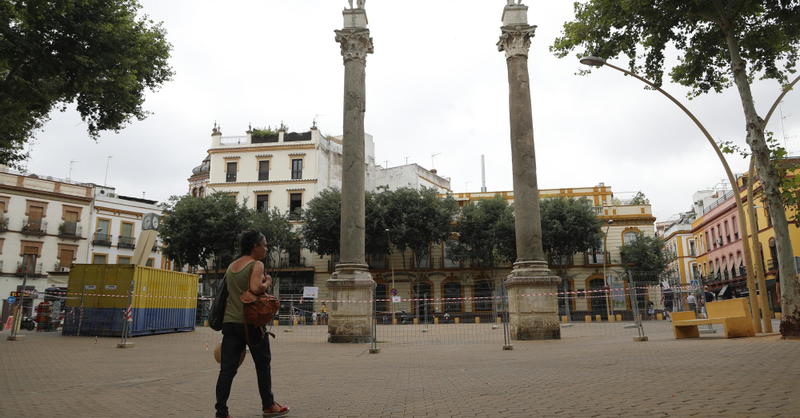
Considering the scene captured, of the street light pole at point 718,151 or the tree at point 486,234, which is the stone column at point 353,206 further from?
the tree at point 486,234

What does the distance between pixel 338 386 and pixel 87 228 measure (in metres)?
44.1

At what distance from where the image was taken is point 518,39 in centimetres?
1605

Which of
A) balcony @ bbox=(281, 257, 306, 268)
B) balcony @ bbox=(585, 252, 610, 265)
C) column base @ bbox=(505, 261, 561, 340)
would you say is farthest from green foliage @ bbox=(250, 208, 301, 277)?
column base @ bbox=(505, 261, 561, 340)

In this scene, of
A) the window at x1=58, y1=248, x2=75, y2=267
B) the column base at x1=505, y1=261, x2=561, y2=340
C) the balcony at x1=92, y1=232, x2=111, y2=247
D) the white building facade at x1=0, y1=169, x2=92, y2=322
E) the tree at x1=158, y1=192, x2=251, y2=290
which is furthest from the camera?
the balcony at x1=92, y1=232, x2=111, y2=247

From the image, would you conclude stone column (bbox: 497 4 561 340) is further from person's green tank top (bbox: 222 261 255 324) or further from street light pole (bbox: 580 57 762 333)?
person's green tank top (bbox: 222 261 255 324)

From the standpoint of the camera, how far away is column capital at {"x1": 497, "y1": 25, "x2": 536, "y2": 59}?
16.0 metres

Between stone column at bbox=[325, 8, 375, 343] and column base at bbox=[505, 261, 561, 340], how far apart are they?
13.3 ft

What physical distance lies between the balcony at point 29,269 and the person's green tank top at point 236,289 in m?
43.2

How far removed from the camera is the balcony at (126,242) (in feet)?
147

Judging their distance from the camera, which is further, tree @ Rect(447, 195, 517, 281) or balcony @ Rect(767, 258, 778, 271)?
tree @ Rect(447, 195, 517, 281)

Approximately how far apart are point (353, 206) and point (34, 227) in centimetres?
3633

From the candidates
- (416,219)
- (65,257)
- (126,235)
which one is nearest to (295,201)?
(416,219)

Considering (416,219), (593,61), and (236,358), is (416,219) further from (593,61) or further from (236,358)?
(236,358)

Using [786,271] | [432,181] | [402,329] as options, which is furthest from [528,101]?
[432,181]
